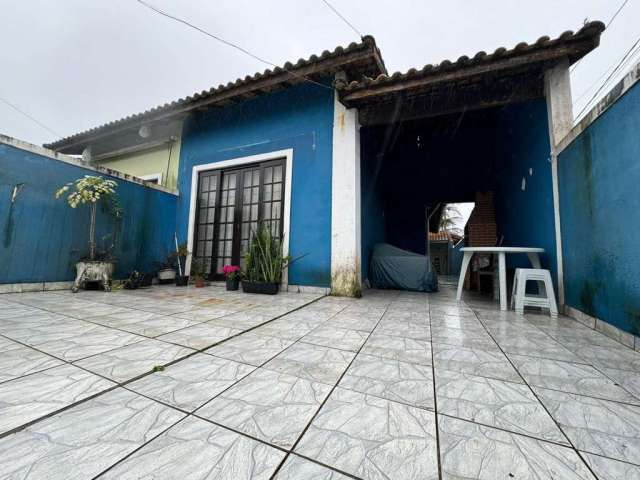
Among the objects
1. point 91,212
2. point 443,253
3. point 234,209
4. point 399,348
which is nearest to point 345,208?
point 234,209

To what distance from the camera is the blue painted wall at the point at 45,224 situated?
2.94 meters

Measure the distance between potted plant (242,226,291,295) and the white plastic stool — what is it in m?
2.77

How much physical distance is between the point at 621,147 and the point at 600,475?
2049 millimetres

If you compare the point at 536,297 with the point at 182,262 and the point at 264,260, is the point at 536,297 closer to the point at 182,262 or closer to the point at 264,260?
the point at 264,260

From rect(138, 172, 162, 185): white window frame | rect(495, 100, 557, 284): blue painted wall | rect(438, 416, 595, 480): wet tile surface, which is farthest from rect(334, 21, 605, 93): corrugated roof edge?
rect(138, 172, 162, 185): white window frame

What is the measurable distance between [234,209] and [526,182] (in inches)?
176

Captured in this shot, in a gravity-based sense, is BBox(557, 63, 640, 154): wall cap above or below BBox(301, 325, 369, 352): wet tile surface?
above

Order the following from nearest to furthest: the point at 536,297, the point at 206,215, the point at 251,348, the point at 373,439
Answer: the point at 373,439 → the point at 251,348 → the point at 536,297 → the point at 206,215

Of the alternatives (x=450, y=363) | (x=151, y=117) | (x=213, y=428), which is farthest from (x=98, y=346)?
(x=151, y=117)

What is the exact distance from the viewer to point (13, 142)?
2975 mm

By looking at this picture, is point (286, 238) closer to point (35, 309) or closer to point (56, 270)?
point (35, 309)

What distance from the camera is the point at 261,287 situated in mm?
3391

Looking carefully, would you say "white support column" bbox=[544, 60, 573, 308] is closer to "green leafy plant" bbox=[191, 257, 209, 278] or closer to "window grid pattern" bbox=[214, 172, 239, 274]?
"window grid pattern" bbox=[214, 172, 239, 274]

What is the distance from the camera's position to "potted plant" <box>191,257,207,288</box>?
13.4 ft
